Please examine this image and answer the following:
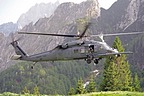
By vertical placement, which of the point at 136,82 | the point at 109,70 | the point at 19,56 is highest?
the point at 19,56

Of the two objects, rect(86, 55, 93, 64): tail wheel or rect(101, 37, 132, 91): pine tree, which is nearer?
rect(86, 55, 93, 64): tail wheel

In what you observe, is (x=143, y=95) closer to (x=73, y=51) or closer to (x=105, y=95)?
(x=105, y=95)

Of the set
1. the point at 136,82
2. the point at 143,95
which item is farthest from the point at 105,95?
the point at 136,82

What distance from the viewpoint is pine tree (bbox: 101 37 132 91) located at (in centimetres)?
7319

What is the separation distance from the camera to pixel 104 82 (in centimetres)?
7375

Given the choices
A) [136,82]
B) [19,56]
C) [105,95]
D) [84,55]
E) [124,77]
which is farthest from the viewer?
[136,82]

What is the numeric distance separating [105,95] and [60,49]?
55.9 ft

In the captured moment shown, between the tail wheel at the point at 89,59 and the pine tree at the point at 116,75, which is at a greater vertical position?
the tail wheel at the point at 89,59

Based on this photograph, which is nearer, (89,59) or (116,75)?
(89,59)

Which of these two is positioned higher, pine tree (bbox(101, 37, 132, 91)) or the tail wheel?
the tail wheel

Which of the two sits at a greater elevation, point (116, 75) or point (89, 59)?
point (89, 59)

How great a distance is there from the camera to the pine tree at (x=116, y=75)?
240 feet

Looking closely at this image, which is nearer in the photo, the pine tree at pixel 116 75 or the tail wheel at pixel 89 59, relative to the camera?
the tail wheel at pixel 89 59

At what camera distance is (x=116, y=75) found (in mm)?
Answer: 75750
